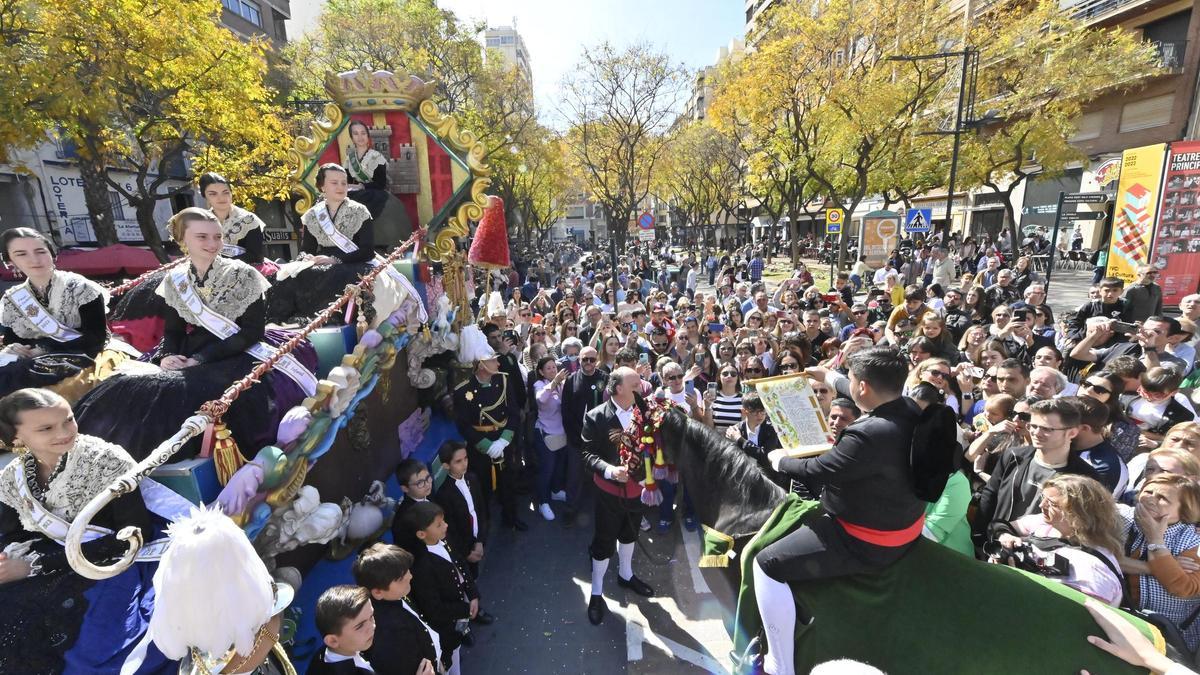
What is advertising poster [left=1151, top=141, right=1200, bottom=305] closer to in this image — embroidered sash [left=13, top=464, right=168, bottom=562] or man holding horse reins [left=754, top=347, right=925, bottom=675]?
man holding horse reins [left=754, top=347, right=925, bottom=675]

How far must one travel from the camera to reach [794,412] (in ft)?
11.9

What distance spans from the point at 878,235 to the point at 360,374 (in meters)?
19.4

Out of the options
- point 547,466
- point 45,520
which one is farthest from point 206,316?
point 547,466

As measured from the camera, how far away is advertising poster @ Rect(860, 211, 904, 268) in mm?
18688

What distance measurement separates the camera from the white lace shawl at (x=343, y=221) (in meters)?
4.64

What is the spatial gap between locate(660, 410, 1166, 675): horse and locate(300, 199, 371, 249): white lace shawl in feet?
12.7

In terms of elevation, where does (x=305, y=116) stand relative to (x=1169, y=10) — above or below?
below

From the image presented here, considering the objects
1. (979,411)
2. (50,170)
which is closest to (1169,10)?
(979,411)

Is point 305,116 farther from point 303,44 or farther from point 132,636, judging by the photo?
point 132,636

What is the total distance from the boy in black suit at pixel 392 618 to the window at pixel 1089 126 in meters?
33.5

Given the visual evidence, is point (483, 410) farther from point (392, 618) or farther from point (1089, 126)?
point (1089, 126)

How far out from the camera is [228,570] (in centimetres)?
190

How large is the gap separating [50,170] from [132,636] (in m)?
24.6

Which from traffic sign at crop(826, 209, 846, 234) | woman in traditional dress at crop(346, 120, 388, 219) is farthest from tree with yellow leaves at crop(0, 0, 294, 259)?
traffic sign at crop(826, 209, 846, 234)
